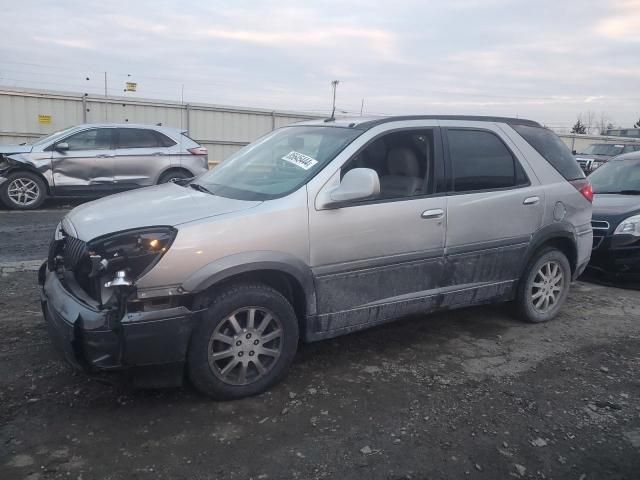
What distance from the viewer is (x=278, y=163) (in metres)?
4.17

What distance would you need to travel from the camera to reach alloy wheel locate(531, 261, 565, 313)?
4.96 metres

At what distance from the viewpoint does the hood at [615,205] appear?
627cm

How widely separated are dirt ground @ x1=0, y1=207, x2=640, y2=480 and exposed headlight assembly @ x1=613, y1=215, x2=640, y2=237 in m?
1.91

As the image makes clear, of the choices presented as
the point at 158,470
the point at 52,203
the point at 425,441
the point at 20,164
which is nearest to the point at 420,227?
the point at 425,441

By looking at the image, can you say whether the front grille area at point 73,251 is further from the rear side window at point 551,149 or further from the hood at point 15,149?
the hood at point 15,149

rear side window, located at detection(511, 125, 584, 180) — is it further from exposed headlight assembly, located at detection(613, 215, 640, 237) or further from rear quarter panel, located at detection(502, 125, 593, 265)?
exposed headlight assembly, located at detection(613, 215, 640, 237)

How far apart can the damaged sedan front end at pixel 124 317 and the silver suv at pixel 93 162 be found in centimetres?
828

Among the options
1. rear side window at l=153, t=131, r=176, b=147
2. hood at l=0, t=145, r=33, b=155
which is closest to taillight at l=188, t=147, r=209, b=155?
rear side window at l=153, t=131, r=176, b=147

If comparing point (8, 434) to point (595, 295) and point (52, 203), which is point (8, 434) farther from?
point (52, 203)

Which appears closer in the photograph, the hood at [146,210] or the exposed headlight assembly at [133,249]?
the exposed headlight assembly at [133,249]

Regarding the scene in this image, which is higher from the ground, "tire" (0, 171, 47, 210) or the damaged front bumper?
"tire" (0, 171, 47, 210)

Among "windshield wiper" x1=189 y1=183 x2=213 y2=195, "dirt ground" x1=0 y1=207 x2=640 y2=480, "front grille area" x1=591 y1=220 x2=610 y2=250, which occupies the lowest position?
"dirt ground" x1=0 y1=207 x2=640 y2=480

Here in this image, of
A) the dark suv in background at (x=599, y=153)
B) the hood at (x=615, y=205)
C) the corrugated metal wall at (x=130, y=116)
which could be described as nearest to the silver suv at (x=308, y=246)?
the hood at (x=615, y=205)

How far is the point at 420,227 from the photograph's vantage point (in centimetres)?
406
